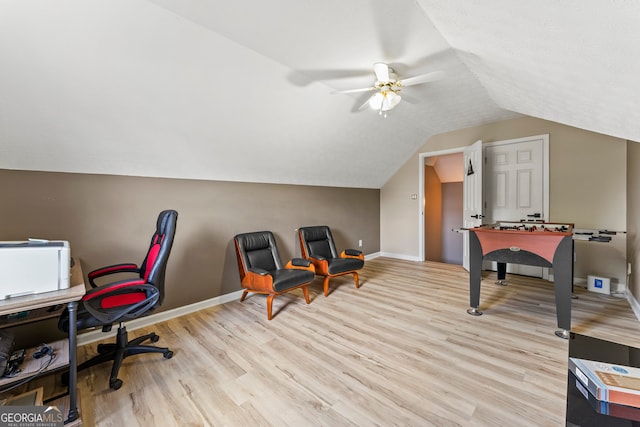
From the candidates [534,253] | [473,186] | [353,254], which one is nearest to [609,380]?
[534,253]

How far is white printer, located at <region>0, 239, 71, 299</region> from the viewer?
4.27ft

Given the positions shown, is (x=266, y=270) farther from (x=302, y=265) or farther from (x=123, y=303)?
(x=123, y=303)

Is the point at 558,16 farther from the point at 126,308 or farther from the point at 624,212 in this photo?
the point at 624,212

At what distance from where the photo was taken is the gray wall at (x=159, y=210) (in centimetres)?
204

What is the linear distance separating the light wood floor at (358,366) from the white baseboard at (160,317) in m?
0.08

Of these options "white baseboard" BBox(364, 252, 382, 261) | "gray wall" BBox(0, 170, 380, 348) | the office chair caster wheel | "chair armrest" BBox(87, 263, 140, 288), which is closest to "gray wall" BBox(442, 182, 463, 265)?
"white baseboard" BBox(364, 252, 382, 261)

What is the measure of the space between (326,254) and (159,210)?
2.37 meters

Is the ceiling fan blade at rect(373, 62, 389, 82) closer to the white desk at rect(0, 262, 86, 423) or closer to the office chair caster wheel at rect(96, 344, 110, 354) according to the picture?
the white desk at rect(0, 262, 86, 423)

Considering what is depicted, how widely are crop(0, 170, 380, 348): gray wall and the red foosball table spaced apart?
2.48 m

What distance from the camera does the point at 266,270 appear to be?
10.4 feet

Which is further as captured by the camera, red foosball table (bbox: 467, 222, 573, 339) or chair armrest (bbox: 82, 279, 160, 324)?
red foosball table (bbox: 467, 222, 573, 339)

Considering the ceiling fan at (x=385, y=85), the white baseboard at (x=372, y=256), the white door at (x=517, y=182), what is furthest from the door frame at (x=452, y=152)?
the ceiling fan at (x=385, y=85)

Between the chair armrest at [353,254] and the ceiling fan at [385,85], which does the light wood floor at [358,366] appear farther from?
the ceiling fan at [385,85]

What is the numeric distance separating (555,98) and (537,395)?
2.21 meters
